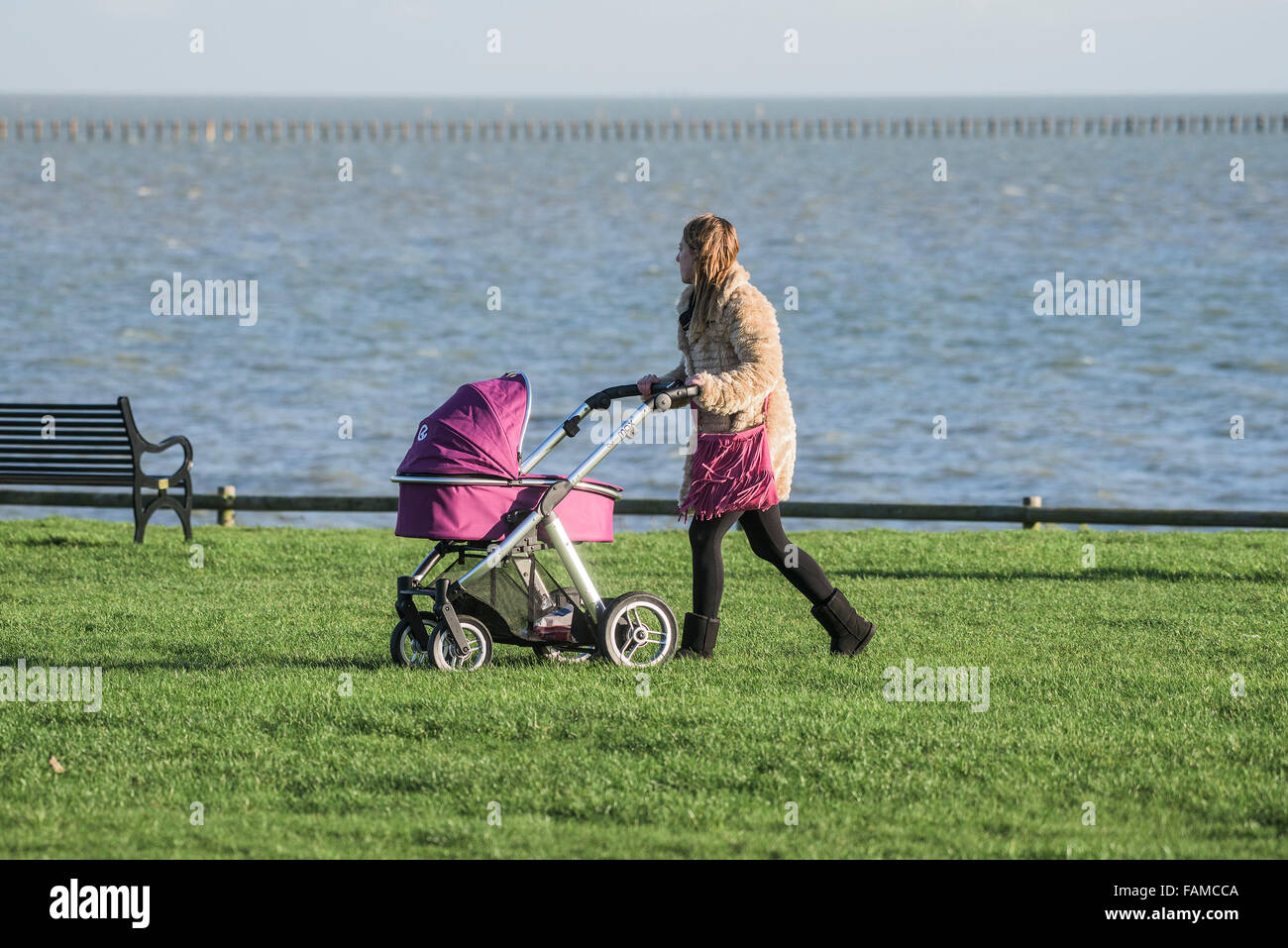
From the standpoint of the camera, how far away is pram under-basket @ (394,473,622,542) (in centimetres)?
671

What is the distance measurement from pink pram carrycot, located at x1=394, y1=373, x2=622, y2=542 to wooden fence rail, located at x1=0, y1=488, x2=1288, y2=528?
4.64m

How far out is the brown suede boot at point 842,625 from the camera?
24.3ft

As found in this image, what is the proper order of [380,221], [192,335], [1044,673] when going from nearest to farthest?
[1044,673]
[192,335]
[380,221]

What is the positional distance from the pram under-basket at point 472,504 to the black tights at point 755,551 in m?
0.56

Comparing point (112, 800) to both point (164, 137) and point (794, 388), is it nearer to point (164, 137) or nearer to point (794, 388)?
point (794, 388)

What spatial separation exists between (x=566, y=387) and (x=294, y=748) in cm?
2200

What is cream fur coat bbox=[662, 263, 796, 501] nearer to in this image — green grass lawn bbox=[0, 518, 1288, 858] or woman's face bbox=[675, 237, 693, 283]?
woman's face bbox=[675, 237, 693, 283]

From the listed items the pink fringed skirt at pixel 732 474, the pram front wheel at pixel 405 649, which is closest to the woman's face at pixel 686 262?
the pink fringed skirt at pixel 732 474

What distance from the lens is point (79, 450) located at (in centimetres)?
1189

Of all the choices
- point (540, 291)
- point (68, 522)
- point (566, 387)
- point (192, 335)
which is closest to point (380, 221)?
point (540, 291)

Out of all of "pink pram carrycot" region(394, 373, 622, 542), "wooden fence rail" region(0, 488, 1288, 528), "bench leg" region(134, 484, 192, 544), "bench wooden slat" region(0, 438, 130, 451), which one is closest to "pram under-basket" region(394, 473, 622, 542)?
"pink pram carrycot" region(394, 373, 622, 542)

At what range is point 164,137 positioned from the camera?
171 metres

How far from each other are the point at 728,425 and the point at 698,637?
1009 millimetres

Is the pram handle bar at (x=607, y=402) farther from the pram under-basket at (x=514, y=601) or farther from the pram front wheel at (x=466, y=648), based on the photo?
the pram front wheel at (x=466, y=648)
